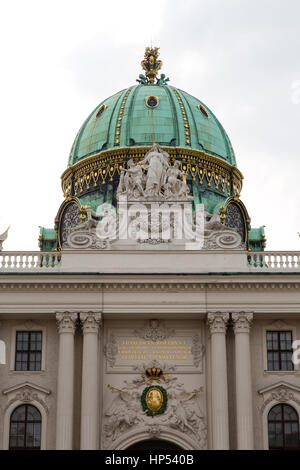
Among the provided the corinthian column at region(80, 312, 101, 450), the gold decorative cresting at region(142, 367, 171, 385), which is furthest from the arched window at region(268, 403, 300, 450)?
the corinthian column at region(80, 312, 101, 450)

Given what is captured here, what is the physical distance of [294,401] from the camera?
34781 mm

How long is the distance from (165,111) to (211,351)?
51.3 feet

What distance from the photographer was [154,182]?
123ft

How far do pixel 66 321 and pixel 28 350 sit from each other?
2.00 m

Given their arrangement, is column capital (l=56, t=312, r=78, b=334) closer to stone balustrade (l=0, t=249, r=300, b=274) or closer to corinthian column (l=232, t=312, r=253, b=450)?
stone balustrade (l=0, t=249, r=300, b=274)

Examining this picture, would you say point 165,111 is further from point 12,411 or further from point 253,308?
point 12,411

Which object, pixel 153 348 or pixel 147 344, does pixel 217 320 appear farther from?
pixel 147 344

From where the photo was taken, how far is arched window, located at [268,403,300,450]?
113 ft

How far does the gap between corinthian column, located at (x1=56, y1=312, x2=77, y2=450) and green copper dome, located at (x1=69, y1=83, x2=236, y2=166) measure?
41.3ft

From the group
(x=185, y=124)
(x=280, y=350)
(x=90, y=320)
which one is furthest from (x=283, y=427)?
(x=185, y=124)
